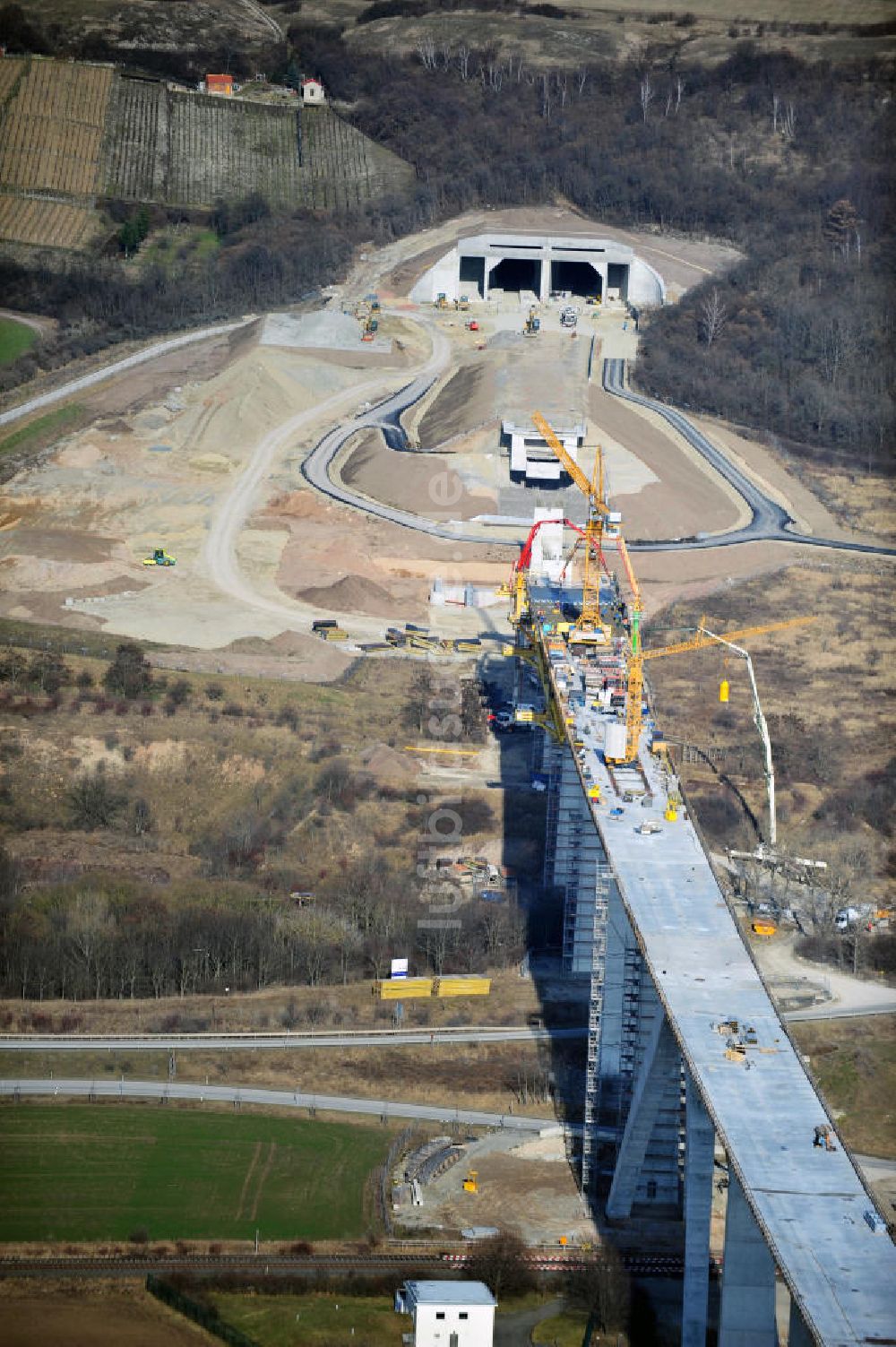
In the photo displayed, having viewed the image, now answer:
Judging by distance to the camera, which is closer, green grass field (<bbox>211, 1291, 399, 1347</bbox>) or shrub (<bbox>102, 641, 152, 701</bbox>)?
green grass field (<bbox>211, 1291, 399, 1347</bbox>)

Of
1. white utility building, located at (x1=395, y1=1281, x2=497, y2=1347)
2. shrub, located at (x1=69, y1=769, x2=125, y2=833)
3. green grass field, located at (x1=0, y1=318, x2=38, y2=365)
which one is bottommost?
white utility building, located at (x1=395, y1=1281, x2=497, y2=1347)

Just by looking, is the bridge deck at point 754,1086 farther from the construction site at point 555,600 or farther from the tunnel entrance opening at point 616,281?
the tunnel entrance opening at point 616,281

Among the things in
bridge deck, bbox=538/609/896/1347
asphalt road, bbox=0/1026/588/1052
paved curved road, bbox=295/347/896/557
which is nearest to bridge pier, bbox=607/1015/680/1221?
bridge deck, bbox=538/609/896/1347

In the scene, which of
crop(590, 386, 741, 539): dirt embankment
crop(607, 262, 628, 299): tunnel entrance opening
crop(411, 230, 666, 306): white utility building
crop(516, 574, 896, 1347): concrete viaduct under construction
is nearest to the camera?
crop(516, 574, 896, 1347): concrete viaduct under construction

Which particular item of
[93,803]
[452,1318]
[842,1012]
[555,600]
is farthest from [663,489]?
[452,1318]

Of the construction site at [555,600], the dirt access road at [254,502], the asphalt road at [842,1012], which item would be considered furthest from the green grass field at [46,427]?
the asphalt road at [842,1012]

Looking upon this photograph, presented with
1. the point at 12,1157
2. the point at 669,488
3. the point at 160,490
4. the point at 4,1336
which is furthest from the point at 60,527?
the point at 4,1336

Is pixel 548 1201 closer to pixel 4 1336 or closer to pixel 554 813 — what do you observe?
pixel 4 1336

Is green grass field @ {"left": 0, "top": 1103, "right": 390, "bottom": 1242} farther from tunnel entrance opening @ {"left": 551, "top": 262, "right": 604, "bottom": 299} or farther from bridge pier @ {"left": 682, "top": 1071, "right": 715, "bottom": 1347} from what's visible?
tunnel entrance opening @ {"left": 551, "top": 262, "right": 604, "bottom": 299}
